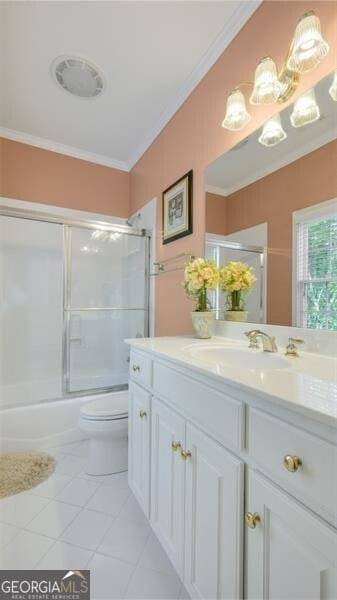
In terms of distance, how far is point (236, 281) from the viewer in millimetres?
1387

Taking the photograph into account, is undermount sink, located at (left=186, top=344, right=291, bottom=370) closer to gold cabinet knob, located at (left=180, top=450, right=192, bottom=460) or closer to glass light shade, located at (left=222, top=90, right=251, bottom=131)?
gold cabinet knob, located at (left=180, top=450, right=192, bottom=460)

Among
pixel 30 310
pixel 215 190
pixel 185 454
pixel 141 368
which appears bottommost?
pixel 185 454

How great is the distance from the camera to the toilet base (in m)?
1.64

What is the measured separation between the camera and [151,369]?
1163 mm

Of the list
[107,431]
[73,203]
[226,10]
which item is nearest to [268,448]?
[107,431]

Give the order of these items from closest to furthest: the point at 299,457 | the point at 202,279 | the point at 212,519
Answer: the point at 299,457, the point at 212,519, the point at 202,279

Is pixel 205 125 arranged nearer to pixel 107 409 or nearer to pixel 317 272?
pixel 317 272

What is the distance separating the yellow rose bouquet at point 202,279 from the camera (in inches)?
54.7

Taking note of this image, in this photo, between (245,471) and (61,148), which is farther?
(61,148)

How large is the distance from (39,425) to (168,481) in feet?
4.34

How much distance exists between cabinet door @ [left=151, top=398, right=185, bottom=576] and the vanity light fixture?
1339 mm

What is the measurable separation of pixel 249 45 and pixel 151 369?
1602 millimetres

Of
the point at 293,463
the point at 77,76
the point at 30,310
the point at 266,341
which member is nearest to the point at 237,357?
the point at 266,341

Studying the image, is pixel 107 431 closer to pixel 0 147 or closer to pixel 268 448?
pixel 268 448
